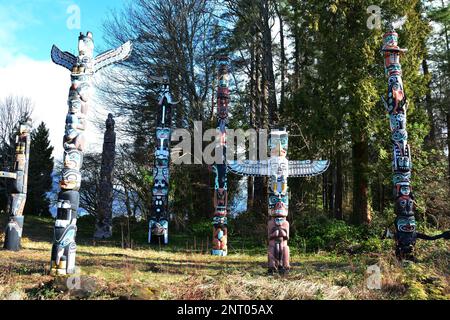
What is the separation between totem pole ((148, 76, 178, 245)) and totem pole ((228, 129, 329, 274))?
5.44m

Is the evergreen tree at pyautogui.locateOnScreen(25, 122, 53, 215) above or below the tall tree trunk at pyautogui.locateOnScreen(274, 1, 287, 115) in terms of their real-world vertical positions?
below

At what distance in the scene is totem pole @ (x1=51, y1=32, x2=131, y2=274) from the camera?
22.6 feet

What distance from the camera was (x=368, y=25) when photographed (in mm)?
13289

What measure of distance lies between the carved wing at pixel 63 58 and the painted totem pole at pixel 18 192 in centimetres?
404

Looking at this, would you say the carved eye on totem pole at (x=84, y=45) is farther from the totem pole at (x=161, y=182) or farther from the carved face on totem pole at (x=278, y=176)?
the totem pole at (x=161, y=182)

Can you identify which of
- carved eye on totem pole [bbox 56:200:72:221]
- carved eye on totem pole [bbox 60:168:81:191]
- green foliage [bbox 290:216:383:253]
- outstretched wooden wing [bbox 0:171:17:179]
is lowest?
green foliage [bbox 290:216:383:253]

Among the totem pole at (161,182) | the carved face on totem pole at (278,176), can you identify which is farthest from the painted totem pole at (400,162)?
the totem pole at (161,182)

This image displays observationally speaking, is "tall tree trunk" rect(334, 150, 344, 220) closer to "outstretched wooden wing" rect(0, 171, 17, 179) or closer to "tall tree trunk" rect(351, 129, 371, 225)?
"tall tree trunk" rect(351, 129, 371, 225)

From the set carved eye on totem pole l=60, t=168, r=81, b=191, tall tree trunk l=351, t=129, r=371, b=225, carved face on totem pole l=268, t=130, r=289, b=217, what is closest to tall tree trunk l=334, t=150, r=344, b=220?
tall tree trunk l=351, t=129, r=371, b=225

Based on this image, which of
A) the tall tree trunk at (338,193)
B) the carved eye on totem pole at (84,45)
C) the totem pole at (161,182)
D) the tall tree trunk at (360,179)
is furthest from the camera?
the tall tree trunk at (338,193)

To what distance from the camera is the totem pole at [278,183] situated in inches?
287
